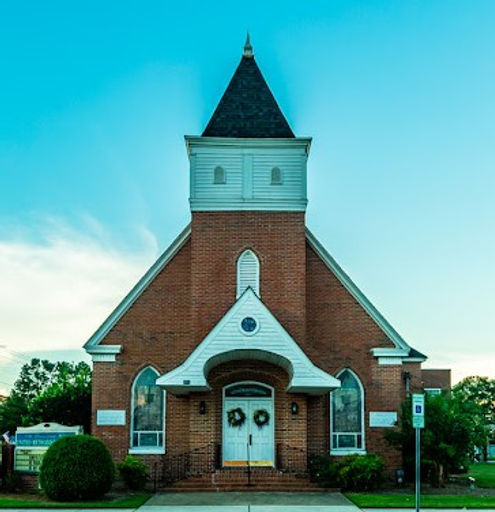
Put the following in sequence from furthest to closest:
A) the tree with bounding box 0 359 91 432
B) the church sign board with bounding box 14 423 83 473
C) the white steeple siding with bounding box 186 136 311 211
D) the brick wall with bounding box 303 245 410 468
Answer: the tree with bounding box 0 359 91 432
the white steeple siding with bounding box 186 136 311 211
the brick wall with bounding box 303 245 410 468
the church sign board with bounding box 14 423 83 473

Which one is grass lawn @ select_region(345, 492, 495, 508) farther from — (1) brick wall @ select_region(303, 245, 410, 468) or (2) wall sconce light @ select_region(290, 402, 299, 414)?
(1) brick wall @ select_region(303, 245, 410, 468)

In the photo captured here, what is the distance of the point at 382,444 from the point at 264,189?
9334 millimetres

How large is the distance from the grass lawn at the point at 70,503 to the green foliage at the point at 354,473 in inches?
221

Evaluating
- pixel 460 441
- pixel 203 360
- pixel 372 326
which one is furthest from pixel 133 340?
pixel 460 441

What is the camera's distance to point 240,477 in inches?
1022

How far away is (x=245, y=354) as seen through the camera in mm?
27000

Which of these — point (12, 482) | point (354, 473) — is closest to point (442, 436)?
point (354, 473)

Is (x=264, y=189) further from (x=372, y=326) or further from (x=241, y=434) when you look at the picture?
(x=241, y=434)

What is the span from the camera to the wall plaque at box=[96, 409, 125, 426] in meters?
28.5

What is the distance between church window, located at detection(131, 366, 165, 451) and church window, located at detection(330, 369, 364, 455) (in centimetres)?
574

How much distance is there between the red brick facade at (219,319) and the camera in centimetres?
2805

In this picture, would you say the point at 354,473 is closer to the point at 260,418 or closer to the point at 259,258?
the point at 260,418

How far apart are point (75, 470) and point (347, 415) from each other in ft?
32.9

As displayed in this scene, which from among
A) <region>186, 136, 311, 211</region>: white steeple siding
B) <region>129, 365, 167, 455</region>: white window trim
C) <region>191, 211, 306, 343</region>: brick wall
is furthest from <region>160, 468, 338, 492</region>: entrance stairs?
<region>186, 136, 311, 211</region>: white steeple siding
